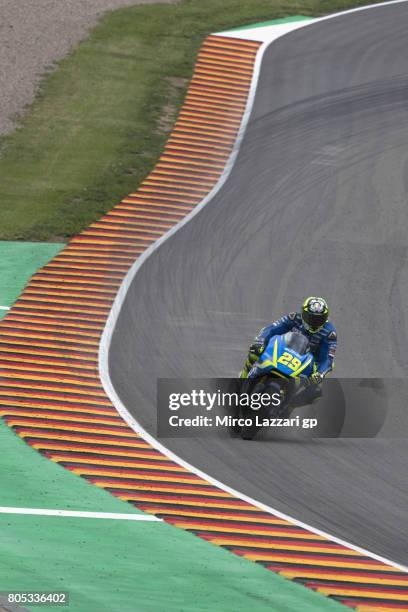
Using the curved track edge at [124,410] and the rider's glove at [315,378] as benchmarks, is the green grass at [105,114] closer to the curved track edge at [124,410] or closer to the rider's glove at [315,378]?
the curved track edge at [124,410]

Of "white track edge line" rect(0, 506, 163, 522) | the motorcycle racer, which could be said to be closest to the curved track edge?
"white track edge line" rect(0, 506, 163, 522)

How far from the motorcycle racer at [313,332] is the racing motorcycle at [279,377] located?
0.83 feet

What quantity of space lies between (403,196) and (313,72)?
7752 mm

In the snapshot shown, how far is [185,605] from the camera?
38.0ft

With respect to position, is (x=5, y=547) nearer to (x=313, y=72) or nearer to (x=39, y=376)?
(x=39, y=376)

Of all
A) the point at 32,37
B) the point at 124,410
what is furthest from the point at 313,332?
the point at 32,37

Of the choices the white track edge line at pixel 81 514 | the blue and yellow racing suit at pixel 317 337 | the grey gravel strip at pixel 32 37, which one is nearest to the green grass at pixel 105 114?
the grey gravel strip at pixel 32 37

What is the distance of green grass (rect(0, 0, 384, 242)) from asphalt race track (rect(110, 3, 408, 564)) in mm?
2380

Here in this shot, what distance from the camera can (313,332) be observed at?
53.4ft

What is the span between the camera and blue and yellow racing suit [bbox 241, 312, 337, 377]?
16.0 m

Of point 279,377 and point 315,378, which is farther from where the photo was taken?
point 315,378

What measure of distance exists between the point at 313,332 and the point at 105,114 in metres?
14.5

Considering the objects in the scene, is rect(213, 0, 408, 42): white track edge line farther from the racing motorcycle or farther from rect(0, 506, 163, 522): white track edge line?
rect(0, 506, 163, 522): white track edge line

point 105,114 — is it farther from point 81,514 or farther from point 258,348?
point 81,514
